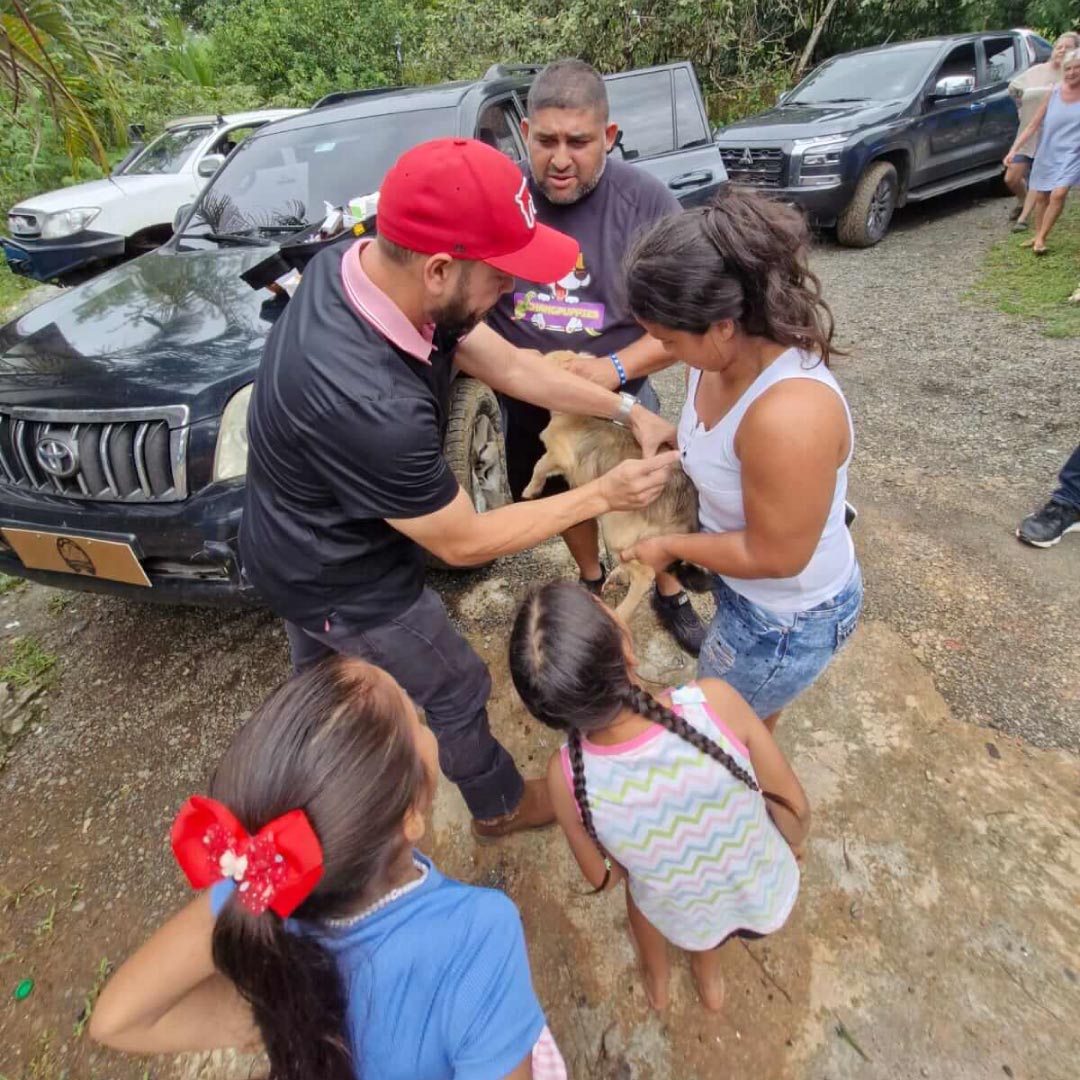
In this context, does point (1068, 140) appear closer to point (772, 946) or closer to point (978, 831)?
point (978, 831)

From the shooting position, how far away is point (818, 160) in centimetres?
668

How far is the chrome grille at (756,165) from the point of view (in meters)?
6.95

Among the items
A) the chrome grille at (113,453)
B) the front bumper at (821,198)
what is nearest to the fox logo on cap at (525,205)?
the chrome grille at (113,453)

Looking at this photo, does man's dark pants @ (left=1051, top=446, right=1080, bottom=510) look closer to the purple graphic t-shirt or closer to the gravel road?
the gravel road

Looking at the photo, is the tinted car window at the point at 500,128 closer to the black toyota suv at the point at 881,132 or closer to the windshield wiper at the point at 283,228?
the windshield wiper at the point at 283,228

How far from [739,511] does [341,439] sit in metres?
0.90

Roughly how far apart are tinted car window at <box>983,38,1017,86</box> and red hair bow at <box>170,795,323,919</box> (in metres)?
10.6

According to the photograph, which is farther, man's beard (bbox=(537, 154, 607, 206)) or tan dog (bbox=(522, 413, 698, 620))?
man's beard (bbox=(537, 154, 607, 206))

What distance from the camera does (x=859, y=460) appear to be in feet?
12.9

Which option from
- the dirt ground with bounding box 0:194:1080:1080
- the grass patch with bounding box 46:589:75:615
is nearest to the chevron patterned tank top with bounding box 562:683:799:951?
the dirt ground with bounding box 0:194:1080:1080

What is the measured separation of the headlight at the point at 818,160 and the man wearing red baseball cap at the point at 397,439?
643 centimetres

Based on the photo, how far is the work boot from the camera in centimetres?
217

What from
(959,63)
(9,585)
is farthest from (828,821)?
(959,63)

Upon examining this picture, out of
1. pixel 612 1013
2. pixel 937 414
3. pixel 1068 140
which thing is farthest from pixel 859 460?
pixel 1068 140
